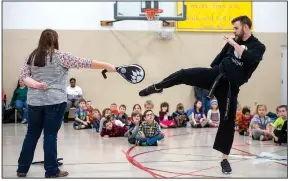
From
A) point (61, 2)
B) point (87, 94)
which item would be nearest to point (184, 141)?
point (87, 94)

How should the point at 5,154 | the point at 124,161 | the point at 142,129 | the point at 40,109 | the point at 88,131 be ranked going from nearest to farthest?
1. the point at 40,109
2. the point at 124,161
3. the point at 5,154
4. the point at 142,129
5. the point at 88,131

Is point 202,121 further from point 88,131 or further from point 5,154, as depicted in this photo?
point 5,154

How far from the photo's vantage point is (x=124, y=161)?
4.89m

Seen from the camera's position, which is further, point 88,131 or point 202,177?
point 88,131

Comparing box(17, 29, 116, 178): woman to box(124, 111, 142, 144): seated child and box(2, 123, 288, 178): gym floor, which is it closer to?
box(2, 123, 288, 178): gym floor

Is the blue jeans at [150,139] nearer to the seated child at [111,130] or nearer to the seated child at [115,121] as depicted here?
the seated child at [111,130]

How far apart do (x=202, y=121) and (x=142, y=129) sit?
366cm

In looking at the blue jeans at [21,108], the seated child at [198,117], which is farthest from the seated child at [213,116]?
the blue jeans at [21,108]

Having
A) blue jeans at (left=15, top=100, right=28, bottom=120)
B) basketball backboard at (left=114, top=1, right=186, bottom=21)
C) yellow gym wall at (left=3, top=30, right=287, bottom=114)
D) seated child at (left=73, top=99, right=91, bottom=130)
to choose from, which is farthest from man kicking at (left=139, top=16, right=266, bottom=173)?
yellow gym wall at (left=3, top=30, right=287, bottom=114)

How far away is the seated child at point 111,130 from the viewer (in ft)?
24.9

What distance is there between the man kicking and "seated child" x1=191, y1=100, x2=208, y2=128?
557 centimetres

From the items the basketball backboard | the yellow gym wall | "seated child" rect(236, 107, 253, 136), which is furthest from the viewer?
Answer: the yellow gym wall

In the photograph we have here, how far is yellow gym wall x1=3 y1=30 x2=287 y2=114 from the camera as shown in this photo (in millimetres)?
11227

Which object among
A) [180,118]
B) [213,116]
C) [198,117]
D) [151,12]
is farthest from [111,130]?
[151,12]
